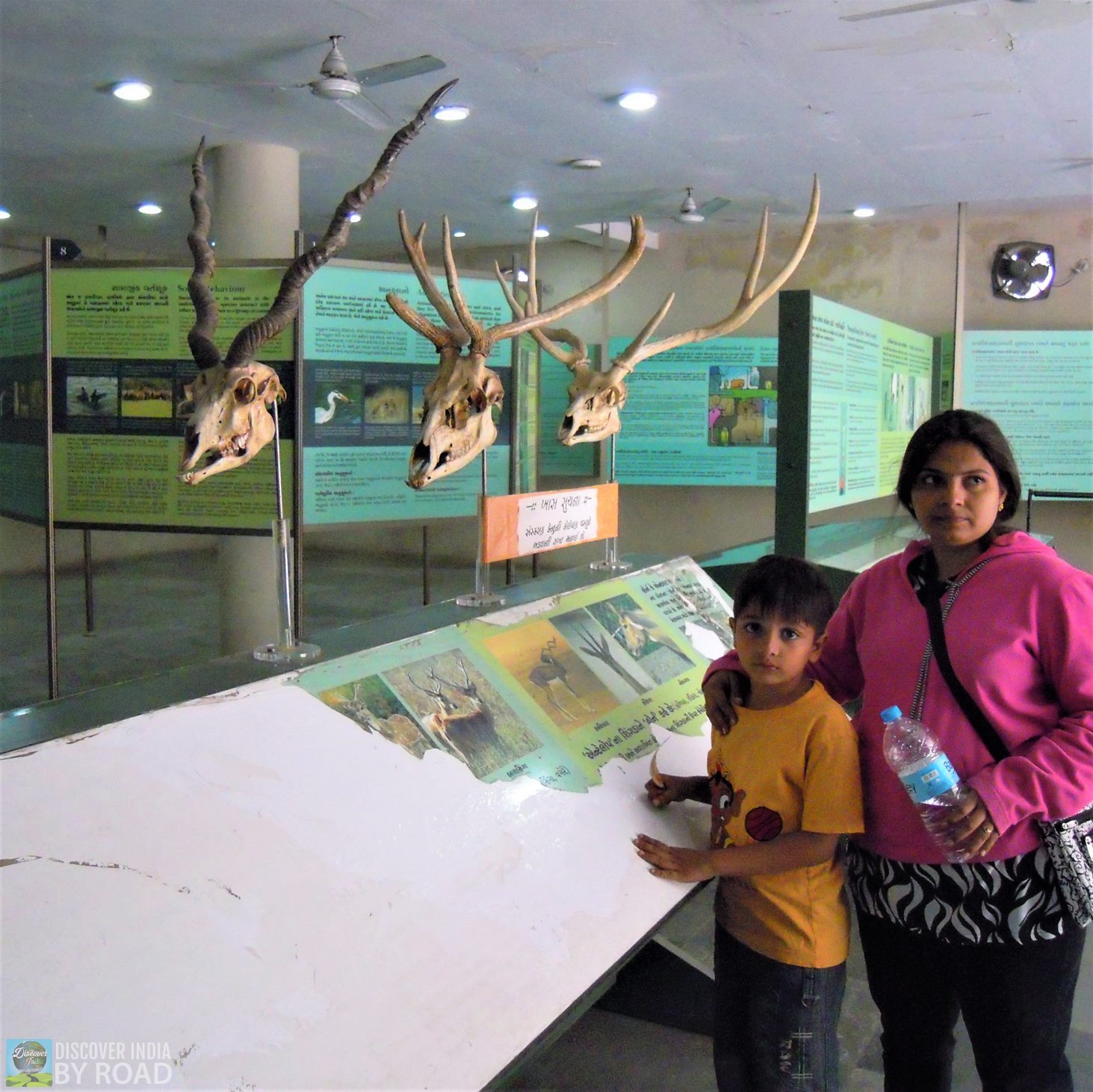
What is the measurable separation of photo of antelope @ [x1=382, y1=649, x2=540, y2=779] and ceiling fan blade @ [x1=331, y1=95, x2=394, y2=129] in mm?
3124

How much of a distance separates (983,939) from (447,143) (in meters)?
4.74

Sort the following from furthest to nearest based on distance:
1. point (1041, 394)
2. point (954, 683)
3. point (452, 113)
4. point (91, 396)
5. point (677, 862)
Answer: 1. point (1041, 394)
2. point (452, 113)
3. point (91, 396)
4. point (677, 862)
5. point (954, 683)

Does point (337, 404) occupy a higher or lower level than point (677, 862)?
higher

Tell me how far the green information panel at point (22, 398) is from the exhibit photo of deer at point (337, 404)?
0.92 metres

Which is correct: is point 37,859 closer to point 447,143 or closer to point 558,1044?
point 558,1044

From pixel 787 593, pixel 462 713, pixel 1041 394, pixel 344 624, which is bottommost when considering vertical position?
pixel 344 624

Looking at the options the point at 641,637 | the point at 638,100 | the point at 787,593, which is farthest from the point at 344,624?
the point at 787,593

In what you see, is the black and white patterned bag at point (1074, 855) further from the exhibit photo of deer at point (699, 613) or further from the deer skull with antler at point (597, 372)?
the deer skull with antler at point (597, 372)

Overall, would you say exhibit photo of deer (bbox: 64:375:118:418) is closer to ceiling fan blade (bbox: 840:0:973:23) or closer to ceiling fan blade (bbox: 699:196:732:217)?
ceiling fan blade (bbox: 840:0:973:23)

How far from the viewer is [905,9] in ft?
11.2

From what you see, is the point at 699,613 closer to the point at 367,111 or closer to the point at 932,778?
the point at 932,778

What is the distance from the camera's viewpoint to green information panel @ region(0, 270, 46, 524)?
3.65 m

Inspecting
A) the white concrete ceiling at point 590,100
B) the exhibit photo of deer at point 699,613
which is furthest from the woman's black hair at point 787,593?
the white concrete ceiling at point 590,100

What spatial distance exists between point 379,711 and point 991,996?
37.9 inches
